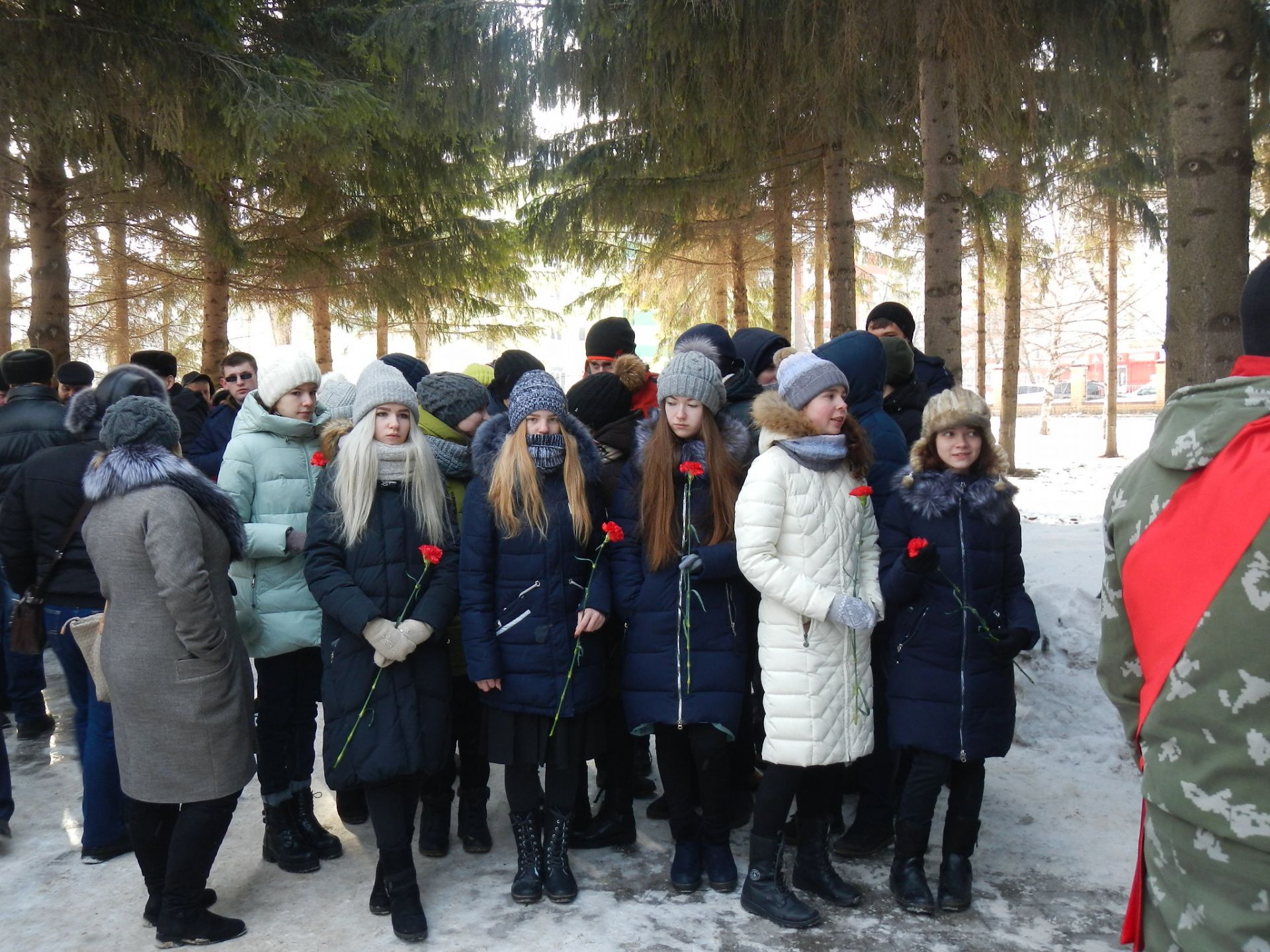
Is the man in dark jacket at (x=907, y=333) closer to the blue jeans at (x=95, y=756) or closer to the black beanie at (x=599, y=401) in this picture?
the black beanie at (x=599, y=401)

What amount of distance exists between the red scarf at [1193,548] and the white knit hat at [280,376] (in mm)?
3560

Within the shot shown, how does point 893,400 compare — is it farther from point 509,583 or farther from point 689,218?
point 689,218

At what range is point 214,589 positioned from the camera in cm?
376

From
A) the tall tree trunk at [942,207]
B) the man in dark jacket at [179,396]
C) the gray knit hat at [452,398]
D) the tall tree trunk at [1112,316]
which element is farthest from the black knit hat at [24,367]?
the tall tree trunk at [1112,316]

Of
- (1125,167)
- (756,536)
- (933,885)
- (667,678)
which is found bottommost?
(933,885)

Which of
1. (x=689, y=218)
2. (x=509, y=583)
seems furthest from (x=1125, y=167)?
(x=509, y=583)

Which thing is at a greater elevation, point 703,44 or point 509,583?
point 703,44

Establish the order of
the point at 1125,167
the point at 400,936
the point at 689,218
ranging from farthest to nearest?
the point at 1125,167 → the point at 689,218 → the point at 400,936

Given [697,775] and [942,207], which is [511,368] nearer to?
[697,775]

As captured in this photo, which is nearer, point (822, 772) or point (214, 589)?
point (214, 589)

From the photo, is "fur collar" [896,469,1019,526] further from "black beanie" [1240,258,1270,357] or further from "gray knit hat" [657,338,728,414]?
"black beanie" [1240,258,1270,357]

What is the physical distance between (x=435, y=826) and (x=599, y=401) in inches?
84.1

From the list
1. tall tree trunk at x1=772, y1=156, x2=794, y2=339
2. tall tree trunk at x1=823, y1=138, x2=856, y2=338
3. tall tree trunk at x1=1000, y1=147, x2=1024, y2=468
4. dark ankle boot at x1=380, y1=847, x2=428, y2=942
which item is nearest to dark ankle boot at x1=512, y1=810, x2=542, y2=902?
dark ankle boot at x1=380, y1=847, x2=428, y2=942

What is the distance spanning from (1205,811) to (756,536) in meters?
2.03
